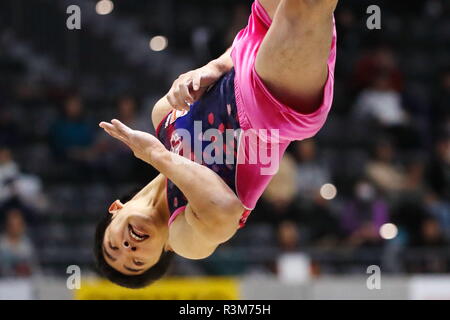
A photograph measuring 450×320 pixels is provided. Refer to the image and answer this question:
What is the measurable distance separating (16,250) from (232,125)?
12.5 ft

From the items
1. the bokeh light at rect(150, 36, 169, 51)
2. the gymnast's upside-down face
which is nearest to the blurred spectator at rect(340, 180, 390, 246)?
the bokeh light at rect(150, 36, 169, 51)

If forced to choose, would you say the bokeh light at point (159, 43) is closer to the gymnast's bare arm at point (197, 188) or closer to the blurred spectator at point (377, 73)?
the blurred spectator at point (377, 73)

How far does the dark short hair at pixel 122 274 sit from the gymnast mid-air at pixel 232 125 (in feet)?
0.75

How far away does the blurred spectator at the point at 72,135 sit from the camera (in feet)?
25.8

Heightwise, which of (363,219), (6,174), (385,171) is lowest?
(363,219)

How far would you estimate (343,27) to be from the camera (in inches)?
320

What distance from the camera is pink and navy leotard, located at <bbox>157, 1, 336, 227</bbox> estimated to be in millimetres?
3629

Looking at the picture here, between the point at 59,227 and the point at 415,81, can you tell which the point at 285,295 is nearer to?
the point at 59,227

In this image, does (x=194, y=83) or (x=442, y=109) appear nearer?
(x=194, y=83)

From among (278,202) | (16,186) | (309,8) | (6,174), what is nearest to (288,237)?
(278,202)

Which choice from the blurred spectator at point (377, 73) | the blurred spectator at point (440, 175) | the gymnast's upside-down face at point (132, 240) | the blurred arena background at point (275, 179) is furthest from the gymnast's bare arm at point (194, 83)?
the blurred spectator at point (377, 73)

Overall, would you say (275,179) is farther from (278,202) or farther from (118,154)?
(118,154)

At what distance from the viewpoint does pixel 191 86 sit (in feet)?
11.8

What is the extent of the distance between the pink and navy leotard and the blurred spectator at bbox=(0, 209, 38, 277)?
Result: 3317mm
